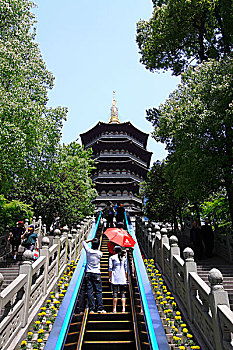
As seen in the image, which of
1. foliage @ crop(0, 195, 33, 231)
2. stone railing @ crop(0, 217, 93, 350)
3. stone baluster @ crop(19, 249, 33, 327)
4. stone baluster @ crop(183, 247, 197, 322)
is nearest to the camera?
stone railing @ crop(0, 217, 93, 350)

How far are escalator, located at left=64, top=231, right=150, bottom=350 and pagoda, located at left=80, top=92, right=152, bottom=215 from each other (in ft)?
77.9

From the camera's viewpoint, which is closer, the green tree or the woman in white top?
the woman in white top

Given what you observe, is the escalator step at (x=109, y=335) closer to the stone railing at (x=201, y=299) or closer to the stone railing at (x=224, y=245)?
the stone railing at (x=201, y=299)

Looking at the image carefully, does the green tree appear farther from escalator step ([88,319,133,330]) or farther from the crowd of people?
escalator step ([88,319,133,330])

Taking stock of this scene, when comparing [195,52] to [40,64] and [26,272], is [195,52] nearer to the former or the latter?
[40,64]

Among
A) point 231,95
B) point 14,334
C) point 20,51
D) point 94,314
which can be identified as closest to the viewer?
point 14,334

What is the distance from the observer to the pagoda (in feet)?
100

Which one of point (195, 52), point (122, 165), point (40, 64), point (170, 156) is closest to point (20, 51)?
point (40, 64)

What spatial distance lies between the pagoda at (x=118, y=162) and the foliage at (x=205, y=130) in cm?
1880

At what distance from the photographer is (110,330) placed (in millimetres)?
4988

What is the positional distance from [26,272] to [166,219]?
12264mm

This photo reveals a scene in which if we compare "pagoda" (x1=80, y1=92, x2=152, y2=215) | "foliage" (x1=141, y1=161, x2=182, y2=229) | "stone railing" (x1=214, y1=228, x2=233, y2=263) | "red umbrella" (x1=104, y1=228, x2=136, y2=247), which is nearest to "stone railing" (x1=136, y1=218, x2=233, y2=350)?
"red umbrella" (x1=104, y1=228, x2=136, y2=247)

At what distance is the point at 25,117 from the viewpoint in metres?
10.3

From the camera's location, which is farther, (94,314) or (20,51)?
(20,51)
